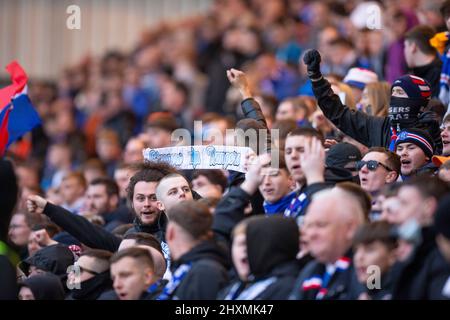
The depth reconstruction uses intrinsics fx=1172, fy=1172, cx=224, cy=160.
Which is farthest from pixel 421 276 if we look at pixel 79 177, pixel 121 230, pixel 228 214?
pixel 79 177

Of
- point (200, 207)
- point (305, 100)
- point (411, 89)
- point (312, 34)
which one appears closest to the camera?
point (200, 207)

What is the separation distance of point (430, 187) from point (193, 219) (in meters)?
1.41

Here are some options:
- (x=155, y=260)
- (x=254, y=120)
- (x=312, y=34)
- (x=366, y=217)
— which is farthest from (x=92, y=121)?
(x=366, y=217)

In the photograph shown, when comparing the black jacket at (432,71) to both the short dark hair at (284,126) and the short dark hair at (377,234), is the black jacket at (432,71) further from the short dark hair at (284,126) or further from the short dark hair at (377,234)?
the short dark hair at (377,234)

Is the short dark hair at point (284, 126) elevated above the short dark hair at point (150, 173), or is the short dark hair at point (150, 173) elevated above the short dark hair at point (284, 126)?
the short dark hair at point (284, 126)

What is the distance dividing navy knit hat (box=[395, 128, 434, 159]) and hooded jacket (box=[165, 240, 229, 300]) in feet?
6.26

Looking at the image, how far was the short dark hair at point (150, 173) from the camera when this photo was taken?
27.7 feet

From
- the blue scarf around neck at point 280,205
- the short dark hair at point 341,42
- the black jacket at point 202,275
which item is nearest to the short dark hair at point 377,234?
the black jacket at point 202,275

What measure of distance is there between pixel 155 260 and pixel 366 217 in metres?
1.49

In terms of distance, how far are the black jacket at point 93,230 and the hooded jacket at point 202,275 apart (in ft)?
5.12

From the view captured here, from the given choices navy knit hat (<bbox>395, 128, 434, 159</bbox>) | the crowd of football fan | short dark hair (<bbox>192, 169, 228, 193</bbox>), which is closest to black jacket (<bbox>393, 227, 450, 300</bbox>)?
the crowd of football fan

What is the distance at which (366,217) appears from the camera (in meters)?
6.43

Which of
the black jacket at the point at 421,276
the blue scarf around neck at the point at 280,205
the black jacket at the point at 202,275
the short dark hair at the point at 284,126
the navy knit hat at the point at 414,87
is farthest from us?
the short dark hair at the point at 284,126
